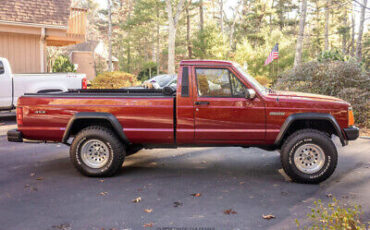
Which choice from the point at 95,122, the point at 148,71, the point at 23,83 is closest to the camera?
the point at 95,122

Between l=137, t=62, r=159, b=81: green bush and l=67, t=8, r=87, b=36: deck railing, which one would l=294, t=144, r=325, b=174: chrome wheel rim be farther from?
l=137, t=62, r=159, b=81: green bush

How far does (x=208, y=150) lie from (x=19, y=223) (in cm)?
492

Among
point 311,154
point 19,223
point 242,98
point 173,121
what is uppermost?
point 242,98

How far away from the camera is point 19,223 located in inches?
163

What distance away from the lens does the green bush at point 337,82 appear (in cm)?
1147

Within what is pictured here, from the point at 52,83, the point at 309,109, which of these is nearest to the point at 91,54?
the point at 52,83

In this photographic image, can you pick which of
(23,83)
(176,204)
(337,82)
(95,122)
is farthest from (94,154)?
(337,82)

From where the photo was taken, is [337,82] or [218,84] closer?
[218,84]

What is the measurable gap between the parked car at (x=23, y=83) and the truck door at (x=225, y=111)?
761 centimetres

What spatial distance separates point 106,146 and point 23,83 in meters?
7.41

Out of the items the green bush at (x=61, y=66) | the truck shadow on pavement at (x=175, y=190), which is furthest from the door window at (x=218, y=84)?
the green bush at (x=61, y=66)

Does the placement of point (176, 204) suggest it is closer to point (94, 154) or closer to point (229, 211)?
point (229, 211)

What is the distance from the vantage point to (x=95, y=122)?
620cm

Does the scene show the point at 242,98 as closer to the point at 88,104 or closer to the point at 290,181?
the point at 290,181
